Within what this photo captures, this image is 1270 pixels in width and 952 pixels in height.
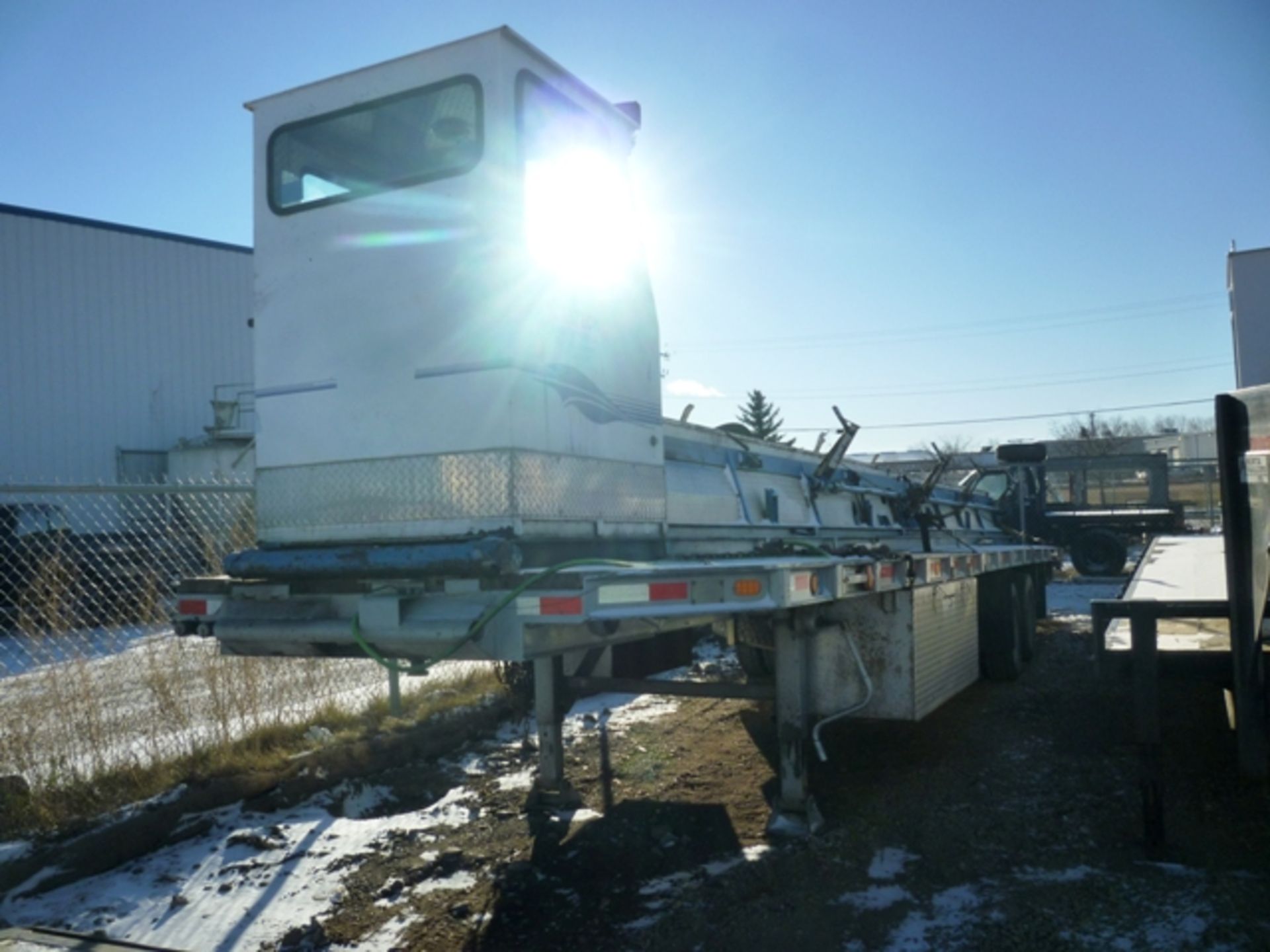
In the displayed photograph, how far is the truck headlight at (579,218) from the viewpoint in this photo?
3984 mm

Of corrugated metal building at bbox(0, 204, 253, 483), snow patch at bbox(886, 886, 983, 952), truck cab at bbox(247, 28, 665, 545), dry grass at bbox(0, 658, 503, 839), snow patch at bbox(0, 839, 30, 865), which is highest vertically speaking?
corrugated metal building at bbox(0, 204, 253, 483)

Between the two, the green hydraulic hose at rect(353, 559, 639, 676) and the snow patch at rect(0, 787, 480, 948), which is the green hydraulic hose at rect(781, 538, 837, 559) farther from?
the snow patch at rect(0, 787, 480, 948)

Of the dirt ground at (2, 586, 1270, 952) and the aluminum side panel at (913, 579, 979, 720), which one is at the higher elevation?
the aluminum side panel at (913, 579, 979, 720)

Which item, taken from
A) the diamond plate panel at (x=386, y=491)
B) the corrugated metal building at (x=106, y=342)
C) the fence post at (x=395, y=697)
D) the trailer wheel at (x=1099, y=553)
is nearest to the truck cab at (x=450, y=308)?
the diamond plate panel at (x=386, y=491)

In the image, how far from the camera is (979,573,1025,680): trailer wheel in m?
8.73

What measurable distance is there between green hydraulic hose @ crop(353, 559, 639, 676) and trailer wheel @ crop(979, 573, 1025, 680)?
18.9 ft

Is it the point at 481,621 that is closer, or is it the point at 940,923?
the point at 481,621

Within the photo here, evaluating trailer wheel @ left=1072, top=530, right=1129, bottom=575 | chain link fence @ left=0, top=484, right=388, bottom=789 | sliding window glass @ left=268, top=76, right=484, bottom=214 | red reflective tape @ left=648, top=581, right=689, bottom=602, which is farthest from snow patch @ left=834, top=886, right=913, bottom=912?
trailer wheel @ left=1072, top=530, right=1129, bottom=575

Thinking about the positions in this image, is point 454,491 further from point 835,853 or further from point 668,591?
point 835,853

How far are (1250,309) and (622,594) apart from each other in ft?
91.5

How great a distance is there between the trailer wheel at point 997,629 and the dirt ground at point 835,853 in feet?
5.53

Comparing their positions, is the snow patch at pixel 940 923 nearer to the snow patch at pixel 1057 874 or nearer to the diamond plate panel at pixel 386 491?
the snow patch at pixel 1057 874

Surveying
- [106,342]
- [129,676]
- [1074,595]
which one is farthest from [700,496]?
[106,342]

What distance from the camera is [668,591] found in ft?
12.2
